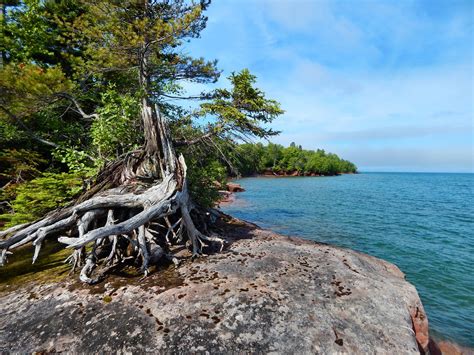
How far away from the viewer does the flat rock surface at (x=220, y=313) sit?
459 centimetres

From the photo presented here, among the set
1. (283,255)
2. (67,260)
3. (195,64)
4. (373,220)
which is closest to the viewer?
(67,260)

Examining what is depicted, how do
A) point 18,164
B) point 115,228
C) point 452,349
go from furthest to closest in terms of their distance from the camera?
point 18,164 < point 452,349 < point 115,228

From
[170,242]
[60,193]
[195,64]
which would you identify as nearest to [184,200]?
[170,242]

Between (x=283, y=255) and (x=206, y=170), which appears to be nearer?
(x=283, y=255)

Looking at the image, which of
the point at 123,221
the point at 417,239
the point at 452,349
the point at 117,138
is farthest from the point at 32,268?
the point at 417,239

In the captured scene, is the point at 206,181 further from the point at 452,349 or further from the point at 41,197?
the point at 452,349

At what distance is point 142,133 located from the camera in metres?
12.6

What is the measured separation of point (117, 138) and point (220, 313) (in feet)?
32.2

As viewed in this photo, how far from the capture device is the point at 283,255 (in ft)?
28.6

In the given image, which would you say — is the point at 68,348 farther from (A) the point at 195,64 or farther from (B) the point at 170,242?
(A) the point at 195,64

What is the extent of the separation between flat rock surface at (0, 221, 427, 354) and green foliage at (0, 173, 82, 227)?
3656 mm

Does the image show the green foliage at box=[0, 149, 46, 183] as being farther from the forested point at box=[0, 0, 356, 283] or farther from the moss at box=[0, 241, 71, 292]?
the moss at box=[0, 241, 71, 292]

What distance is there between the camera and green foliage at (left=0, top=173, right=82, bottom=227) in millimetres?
8889

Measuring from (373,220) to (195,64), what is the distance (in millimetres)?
23520
